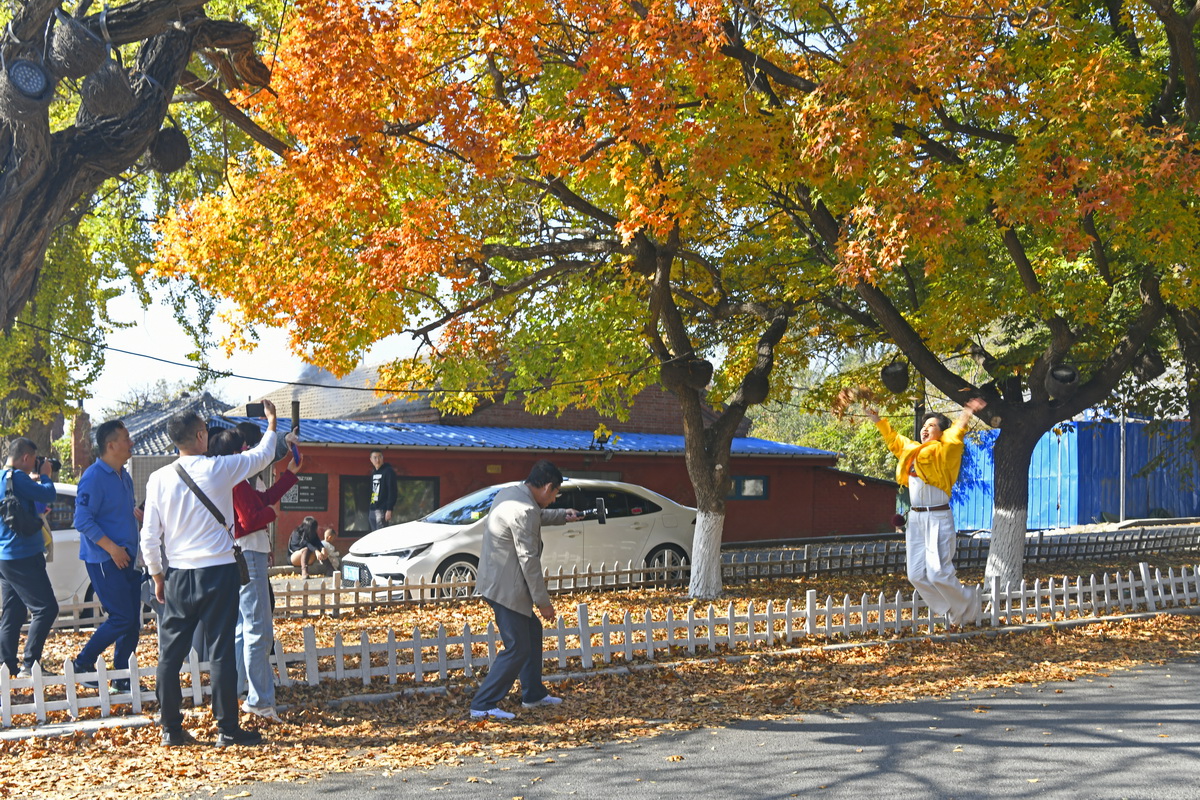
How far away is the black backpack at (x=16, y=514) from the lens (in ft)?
24.9

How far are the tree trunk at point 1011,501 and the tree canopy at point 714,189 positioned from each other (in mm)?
28

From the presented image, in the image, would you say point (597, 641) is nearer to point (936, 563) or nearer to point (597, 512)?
point (936, 563)

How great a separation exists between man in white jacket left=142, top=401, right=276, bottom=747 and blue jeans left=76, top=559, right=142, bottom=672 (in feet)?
4.22

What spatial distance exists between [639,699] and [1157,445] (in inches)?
1291

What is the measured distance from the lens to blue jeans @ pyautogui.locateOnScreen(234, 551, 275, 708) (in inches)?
268

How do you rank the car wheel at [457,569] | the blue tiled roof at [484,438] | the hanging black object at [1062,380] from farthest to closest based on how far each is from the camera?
the blue tiled roof at [484,438] < the car wheel at [457,569] < the hanging black object at [1062,380]

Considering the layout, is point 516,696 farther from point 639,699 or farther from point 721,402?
point 721,402

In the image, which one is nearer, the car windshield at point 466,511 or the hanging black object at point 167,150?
the hanging black object at point 167,150

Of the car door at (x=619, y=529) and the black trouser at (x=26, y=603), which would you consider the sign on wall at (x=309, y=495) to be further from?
the black trouser at (x=26, y=603)

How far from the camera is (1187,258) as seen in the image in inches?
428

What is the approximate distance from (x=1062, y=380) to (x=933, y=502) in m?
3.87

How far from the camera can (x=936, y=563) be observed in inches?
391

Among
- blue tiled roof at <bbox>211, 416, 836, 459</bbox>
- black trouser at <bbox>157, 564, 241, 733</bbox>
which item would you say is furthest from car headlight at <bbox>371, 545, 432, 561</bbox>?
black trouser at <bbox>157, 564, 241, 733</bbox>

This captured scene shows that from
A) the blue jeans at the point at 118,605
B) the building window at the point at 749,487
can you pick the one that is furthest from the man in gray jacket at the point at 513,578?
the building window at the point at 749,487
